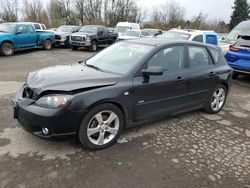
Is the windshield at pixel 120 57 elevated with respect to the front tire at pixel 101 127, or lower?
elevated

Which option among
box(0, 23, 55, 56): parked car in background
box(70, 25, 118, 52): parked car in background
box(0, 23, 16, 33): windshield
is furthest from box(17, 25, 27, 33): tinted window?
box(70, 25, 118, 52): parked car in background

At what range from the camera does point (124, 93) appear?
378 centimetres

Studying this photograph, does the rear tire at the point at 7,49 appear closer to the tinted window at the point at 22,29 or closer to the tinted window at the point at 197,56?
the tinted window at the point at 22,29

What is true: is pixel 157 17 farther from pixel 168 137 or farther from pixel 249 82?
pixel 168 137

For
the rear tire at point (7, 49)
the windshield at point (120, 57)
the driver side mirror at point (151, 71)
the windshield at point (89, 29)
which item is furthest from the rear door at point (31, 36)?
the driver side mirror at point (151, 71)

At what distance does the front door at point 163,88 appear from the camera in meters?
4.02

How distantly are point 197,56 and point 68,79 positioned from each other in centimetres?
267

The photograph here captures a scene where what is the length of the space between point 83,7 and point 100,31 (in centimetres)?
2792

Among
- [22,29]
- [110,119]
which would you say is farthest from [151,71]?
[22,29]

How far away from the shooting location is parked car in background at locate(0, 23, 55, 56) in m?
13.2

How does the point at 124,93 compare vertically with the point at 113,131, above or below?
above

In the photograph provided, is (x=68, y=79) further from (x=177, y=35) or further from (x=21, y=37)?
(x=21, y=37)

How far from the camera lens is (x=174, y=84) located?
443 centimetres

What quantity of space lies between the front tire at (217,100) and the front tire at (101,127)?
2.42m
